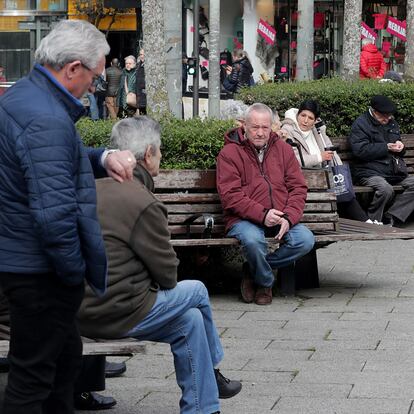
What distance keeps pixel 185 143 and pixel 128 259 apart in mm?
3712

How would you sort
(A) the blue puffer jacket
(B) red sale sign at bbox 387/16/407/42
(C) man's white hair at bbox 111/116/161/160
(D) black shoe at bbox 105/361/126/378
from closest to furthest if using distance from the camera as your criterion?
(A) the blue puffer jacket < (C) man's white hair at bbox 111/116/161/160 < (D) black shoe at bbox 105/361/126/378 < (B) red sale sign at bbox 387/16/407/42

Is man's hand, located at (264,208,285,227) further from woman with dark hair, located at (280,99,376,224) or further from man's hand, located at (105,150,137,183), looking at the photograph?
man's hand, located at (105,150,137,183)

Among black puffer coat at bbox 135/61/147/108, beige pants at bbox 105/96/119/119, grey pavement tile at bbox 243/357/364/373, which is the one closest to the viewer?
grey pavement tile at bbox 243/357/364/373

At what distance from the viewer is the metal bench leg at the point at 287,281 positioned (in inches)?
347

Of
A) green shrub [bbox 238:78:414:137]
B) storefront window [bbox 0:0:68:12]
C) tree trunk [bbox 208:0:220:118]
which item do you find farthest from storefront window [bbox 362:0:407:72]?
green shrub [bbox 238:78:414:137]

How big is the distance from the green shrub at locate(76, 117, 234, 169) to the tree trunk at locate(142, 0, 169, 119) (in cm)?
218

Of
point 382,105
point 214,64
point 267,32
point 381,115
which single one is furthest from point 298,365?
point 267,32

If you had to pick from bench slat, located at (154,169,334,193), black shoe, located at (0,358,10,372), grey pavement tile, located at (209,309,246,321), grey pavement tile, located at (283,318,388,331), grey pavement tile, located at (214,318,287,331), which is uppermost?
bench slat, located at (154,169,334,193)

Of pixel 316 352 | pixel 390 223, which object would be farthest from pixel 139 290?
pixel 390 223

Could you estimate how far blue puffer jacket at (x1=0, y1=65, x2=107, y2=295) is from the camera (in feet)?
14.0

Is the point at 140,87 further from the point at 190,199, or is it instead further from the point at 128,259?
the point at 128,259

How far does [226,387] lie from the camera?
5.81 meters

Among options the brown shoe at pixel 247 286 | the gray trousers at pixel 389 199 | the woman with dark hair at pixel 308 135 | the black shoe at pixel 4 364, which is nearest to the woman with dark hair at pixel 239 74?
the gray trousers at pixel 389 199

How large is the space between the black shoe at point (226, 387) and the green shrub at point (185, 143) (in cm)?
326
